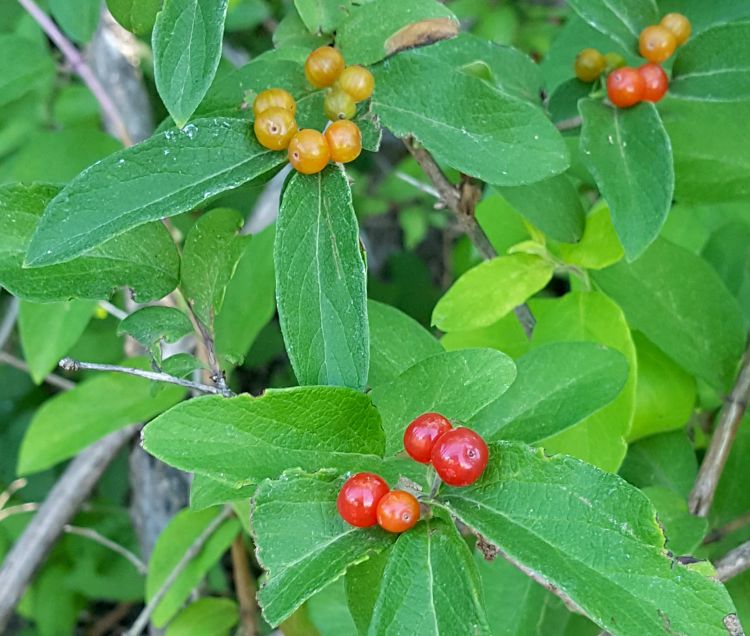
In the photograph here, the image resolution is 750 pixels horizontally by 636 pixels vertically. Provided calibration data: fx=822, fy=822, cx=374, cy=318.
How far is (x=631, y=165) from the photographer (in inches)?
37.6

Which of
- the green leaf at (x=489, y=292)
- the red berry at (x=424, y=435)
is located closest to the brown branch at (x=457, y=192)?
the green leaf at (x=489, y=292)

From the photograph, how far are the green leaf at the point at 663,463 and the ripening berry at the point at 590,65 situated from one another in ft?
1.79

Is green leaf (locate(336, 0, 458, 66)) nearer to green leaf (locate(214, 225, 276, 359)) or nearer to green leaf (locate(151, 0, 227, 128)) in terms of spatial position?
green leaf (locate(151, 0, 227, 128))

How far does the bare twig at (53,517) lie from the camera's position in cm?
172

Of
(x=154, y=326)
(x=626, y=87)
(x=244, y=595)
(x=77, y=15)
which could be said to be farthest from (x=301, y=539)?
(x=77, y=15)

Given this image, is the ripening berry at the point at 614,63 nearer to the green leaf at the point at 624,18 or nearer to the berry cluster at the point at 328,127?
the green leaf at the point at 624,18

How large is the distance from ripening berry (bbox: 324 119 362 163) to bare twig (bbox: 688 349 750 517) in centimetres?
70

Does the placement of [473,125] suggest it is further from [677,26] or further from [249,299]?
[249,299]

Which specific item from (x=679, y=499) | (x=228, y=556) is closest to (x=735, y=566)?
(x=679, y=499)

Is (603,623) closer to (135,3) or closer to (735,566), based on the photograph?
(735,566)

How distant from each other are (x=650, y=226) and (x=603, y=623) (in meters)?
0.44

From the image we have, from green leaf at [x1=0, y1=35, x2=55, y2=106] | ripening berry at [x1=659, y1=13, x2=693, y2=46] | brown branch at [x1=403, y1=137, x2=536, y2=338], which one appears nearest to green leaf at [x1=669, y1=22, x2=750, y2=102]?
ripening berry at [x1=659, y1=13, x2=693, y2=46]

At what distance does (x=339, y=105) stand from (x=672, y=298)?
0.58 metres

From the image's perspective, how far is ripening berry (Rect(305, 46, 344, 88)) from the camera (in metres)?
0.88
